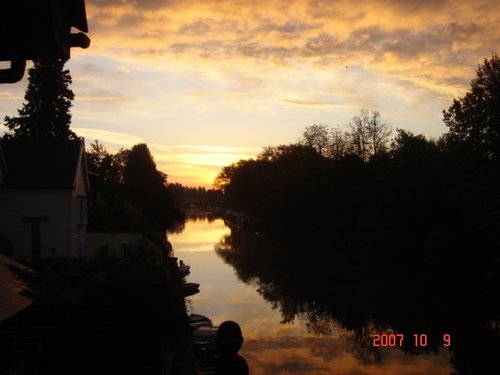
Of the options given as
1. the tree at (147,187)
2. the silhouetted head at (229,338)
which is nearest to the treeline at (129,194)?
the tree at (147,187)

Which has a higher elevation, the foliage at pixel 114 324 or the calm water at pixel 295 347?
the foliage at pixel 114 324

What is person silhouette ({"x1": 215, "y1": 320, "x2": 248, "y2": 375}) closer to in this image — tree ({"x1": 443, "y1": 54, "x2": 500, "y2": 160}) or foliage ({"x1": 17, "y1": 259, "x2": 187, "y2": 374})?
foliage ({"x1": 17, "y1": 259, "x2": 187, "y2": 374})

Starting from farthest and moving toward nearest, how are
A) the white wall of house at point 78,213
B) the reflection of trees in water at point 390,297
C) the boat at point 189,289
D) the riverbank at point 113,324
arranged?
the boat at point 189,289
the white wall of house at point 78,213
the reflection of trees in water at point 390,297
the riverbank at point 113,324

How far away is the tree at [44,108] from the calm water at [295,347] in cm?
2123

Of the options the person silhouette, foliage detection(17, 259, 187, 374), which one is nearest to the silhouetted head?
the person silhouette

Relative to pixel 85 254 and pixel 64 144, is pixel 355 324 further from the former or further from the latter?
pixel 64 144

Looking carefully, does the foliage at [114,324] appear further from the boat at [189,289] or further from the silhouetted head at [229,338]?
the boat at [189,289]

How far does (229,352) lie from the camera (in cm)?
265

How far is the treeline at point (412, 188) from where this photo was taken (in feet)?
124

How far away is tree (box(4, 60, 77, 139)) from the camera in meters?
49.2

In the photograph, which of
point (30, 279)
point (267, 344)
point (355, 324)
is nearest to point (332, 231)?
point (355, 324)
